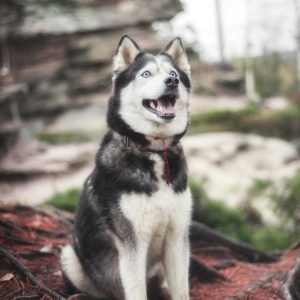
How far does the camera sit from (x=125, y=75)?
3.32 meters

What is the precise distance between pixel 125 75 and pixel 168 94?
478mm

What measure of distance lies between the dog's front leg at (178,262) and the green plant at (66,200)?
151 inches

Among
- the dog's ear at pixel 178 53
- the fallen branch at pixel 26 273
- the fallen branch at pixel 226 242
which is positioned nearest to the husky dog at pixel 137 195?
the dog's ear at pixel 178 53

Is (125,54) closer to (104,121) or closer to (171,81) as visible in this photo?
(171,81)

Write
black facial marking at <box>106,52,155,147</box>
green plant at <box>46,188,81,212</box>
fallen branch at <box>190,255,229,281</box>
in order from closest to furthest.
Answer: black facial marking at <box>106,52,155,147</box> < fallen branch at <box>190,255,229,281</box> < green plant at <box>46,188,81,212</box>

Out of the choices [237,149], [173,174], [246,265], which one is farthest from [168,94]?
[237,149]

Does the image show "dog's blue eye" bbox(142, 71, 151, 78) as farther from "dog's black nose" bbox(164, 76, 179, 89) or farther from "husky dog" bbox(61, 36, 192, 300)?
"dog's black nose" bbox(164, 76, 179, 89)

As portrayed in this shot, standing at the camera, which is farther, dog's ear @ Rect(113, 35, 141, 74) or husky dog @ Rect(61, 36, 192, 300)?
dog's ear @ Rect(113, 35, 141, 74)

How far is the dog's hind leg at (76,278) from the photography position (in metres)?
3.31

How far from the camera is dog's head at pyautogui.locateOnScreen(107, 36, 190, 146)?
3.08 meters

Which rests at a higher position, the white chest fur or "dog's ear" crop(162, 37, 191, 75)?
"dog's ear" crop(162, 37, 191, 75)

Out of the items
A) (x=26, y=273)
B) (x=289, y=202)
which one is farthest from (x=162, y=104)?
(x=289, y=202)

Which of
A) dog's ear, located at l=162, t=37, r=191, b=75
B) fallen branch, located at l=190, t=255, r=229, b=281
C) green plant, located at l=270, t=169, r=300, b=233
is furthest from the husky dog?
green plant, located at l=270, t=169, r=300, b=233

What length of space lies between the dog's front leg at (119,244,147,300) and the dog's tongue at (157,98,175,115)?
3.45ft
